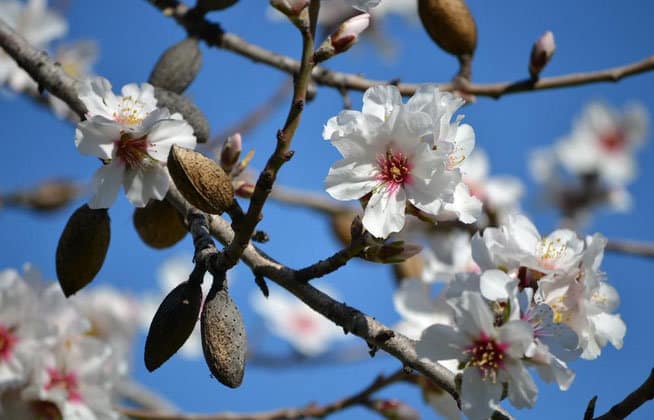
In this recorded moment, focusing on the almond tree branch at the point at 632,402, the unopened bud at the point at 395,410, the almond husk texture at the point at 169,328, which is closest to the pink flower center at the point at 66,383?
the almond husk texture at the point at 169,328

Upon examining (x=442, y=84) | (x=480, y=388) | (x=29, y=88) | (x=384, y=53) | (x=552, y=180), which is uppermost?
(x=552, y=180)

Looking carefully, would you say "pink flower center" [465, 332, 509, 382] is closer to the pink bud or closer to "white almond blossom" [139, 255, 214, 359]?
the pink bud

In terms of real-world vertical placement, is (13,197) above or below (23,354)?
above

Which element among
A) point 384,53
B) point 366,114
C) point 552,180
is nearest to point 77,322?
point 366,114

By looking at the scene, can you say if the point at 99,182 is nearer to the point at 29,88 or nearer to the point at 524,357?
the point at 524,357

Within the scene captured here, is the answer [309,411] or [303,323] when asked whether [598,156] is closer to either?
[303,323]

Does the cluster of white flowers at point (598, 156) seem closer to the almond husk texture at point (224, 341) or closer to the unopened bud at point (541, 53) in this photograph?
the unopened bud at point (541, 53)

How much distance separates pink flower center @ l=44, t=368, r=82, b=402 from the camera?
200 centimetres

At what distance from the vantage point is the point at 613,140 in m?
5.91

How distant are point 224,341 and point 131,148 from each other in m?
0.44

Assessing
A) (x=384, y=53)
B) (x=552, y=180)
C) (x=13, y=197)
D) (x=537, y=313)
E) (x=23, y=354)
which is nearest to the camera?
(x=537, y=313)

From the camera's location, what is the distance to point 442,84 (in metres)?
2.30

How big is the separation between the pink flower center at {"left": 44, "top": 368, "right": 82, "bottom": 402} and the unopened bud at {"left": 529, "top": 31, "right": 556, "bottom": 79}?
1.35 metres

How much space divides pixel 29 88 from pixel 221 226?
173 cm
